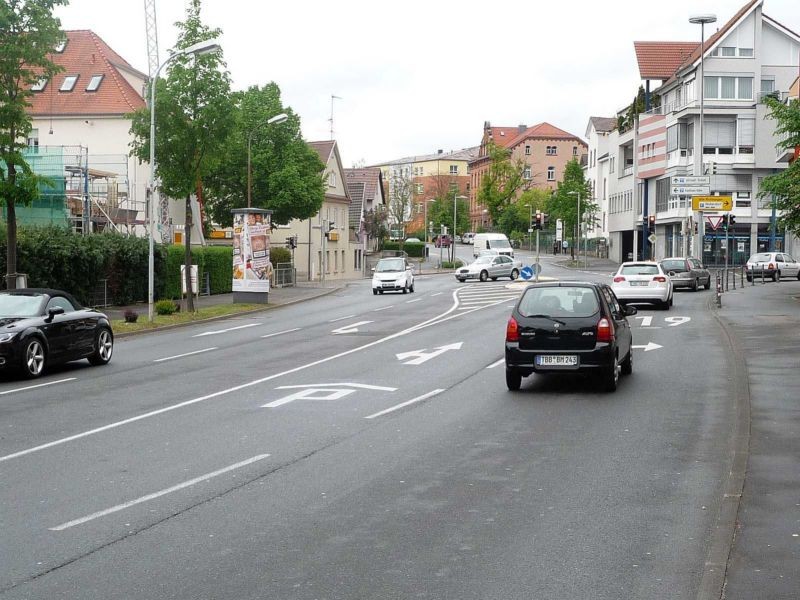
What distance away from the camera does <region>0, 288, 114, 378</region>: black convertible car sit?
690 inches

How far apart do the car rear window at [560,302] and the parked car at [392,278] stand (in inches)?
1374

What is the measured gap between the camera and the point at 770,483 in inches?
346

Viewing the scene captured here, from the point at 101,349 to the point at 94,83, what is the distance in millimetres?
46914

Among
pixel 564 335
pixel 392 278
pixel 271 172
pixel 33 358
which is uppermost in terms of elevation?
pixel 271 172

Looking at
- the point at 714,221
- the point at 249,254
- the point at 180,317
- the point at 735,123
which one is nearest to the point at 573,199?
the point at 735,123

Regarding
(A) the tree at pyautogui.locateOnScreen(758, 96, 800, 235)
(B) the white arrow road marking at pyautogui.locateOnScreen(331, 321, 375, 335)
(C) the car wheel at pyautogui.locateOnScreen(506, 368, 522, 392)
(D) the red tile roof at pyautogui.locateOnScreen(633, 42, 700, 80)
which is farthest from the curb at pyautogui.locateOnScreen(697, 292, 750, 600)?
(D) the red tile roof at pyautogui.locateOnScreen(633, 42, 700, 80)

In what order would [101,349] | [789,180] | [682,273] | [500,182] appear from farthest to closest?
[500,182], [682,273], [789,180], [101,349]

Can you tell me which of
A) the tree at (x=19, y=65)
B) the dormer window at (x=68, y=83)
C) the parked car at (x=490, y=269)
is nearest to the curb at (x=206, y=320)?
the tree at (x=19, y=65)

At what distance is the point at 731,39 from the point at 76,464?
73.8 meters

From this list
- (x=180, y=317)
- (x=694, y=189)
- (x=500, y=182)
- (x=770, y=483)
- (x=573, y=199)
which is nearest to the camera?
(x=770, y=483)

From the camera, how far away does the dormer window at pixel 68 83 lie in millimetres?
63469

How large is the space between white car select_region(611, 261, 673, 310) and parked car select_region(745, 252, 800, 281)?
25.3 meters

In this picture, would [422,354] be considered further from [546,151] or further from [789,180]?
[546,151]

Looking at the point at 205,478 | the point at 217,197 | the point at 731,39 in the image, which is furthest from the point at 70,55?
the point at 205,478
